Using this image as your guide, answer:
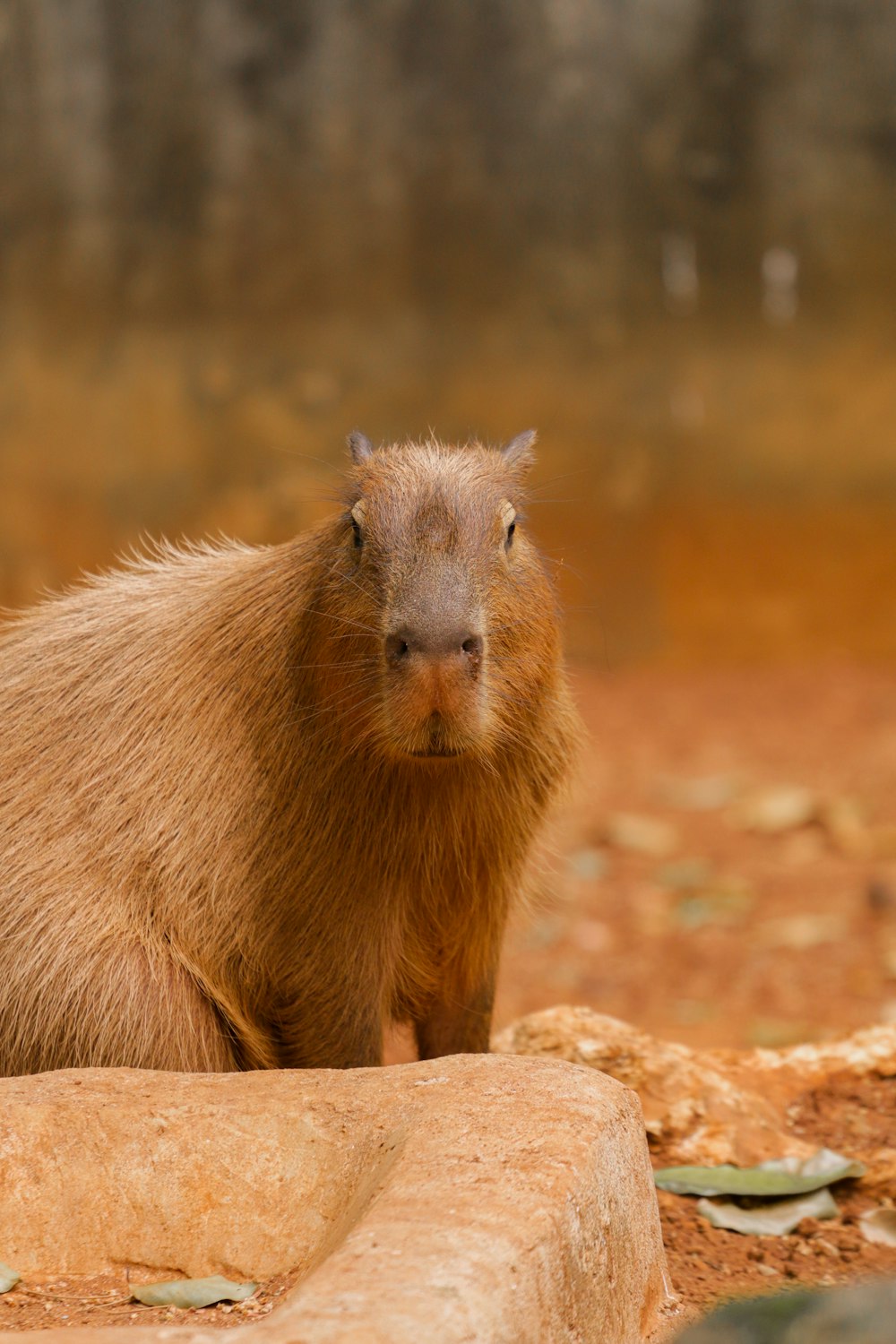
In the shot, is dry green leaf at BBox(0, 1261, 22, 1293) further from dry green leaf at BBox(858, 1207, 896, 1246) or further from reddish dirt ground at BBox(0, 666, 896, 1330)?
dry green leaf at BBox(858, 1207, 896, 1246)

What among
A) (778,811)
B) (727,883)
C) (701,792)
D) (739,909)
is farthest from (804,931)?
(701,792)

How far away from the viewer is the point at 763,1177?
3.16 m

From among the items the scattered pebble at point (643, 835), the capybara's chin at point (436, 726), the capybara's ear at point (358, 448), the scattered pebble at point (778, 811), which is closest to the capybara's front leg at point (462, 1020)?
the capybara's chin at point (436, 726)

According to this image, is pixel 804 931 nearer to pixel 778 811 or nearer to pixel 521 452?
pixel 778 811

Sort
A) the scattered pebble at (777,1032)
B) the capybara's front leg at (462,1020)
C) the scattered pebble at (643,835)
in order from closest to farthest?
the capybara's front leg at (462,1020), the scattered pebble at (777,1032), the scattered pebble at (643,835)

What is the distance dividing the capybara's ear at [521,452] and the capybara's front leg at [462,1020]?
3.66 feet

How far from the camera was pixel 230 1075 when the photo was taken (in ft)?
8.80

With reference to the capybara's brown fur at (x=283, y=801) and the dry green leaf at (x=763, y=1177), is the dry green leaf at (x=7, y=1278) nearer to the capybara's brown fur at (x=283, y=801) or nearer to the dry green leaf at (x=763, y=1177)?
the capybara's brown fur at (x=283, y=801)

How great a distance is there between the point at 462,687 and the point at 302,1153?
2.65ft

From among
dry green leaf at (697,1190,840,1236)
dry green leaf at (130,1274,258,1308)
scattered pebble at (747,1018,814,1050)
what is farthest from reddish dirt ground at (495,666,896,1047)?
dry green leaf at (130,1274,258,1308)

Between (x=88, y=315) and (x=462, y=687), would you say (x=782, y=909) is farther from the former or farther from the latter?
(x=88, y=315)

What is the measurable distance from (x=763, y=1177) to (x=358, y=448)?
1.68m

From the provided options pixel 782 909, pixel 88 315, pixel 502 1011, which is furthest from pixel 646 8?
pixel 502 1011

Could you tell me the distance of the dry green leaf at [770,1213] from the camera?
3.02 metres
